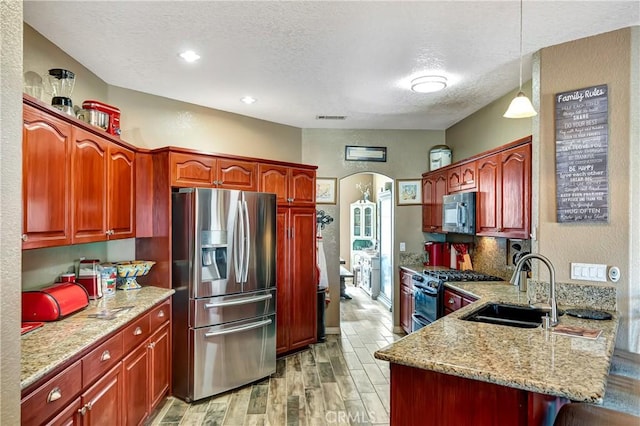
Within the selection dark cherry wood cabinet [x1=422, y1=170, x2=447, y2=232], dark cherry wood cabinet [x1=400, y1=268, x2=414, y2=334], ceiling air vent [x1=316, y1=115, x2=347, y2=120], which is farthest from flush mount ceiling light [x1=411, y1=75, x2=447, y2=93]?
dark cherry wood cabinet [x1=400, y1=268, x2=414, y2=334]

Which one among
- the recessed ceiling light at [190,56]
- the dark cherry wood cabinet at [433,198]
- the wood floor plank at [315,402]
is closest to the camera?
the recessed ceiling light at [190,56]

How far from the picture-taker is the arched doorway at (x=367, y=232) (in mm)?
6843

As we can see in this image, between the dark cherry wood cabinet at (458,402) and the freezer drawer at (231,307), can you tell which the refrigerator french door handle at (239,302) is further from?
the dark cherry wood cabinet at (458,402)

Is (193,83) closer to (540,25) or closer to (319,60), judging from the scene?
(319,60)

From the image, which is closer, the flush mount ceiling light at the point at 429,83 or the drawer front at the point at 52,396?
the drawer front at the point at 52,396

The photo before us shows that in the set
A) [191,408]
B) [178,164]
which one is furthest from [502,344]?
[178,164]

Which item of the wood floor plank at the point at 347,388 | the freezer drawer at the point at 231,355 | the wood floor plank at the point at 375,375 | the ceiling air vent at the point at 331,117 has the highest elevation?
the ceiling air vent at the point at 331,117

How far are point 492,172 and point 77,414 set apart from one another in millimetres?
3423

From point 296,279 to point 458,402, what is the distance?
281 centimetres

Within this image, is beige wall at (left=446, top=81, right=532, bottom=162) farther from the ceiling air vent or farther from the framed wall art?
the ceiling air vent

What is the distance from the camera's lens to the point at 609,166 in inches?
93.2

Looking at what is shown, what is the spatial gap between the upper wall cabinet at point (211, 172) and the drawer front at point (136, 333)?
1189 mm

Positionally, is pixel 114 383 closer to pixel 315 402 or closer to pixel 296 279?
pixel 315 402

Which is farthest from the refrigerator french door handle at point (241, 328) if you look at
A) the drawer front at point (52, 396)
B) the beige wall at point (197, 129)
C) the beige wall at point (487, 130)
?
the beige wall at point (487, 130)
